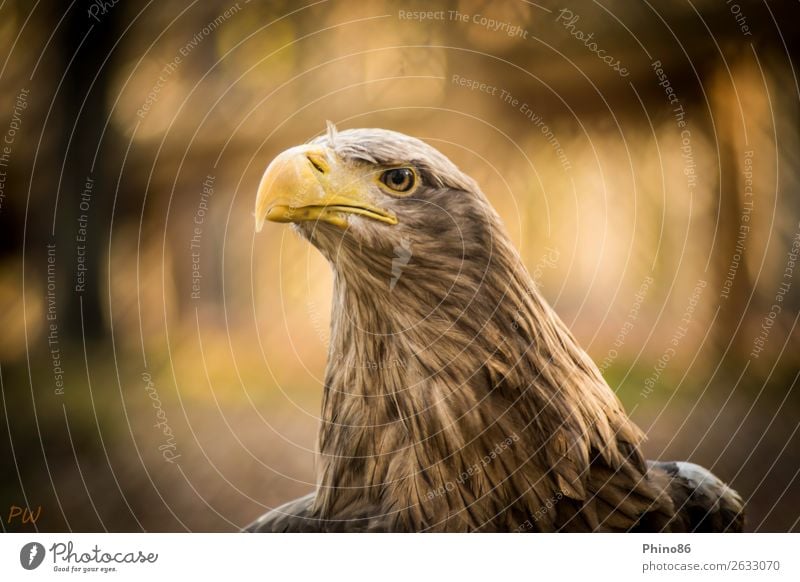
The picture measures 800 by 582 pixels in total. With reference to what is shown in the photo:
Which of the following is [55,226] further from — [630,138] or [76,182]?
[630,138]

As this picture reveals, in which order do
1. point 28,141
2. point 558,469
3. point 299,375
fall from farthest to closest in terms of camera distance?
point 299,375, point 28,141, point 558,469

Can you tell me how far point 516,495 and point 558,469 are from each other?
3.8 inches

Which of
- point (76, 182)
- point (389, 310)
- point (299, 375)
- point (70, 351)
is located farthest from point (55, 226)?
point (389, 310)

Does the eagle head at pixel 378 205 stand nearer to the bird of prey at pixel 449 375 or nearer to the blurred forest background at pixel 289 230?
the bird of prey at pixel 449 375

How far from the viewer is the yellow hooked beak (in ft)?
3.90

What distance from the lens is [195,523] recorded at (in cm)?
188

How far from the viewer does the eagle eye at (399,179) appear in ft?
4.15

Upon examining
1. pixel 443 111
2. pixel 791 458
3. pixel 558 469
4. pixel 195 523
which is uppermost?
pixel 443 111

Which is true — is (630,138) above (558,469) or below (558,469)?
above

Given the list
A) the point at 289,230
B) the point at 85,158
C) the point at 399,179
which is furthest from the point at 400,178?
the point at 85,158

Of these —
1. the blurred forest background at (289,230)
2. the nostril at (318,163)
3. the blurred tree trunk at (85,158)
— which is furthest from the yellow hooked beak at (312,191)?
the blurred tree trunk at (85,158)

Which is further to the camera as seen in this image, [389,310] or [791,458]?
[791,458]
